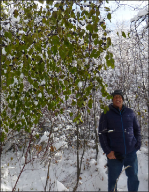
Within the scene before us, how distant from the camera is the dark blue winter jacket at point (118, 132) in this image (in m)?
2.88

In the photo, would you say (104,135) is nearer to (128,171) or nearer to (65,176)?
(128,171)

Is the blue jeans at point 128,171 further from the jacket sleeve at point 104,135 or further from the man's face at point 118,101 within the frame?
the man's face at point 118,101

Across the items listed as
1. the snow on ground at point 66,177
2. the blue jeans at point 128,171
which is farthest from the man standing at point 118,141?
the snow on ground at point 66,177

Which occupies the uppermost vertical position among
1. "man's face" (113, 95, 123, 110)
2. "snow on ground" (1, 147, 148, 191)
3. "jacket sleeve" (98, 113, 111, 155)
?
"man's face" (113, 95, 123, 110)

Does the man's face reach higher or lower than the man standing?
higher

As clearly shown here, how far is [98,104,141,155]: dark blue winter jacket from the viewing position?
288 centimetres

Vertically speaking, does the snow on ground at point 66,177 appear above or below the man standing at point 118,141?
below

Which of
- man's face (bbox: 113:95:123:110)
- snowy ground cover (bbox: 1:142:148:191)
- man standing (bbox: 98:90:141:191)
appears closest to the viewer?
man standing (bbox: 98:90:141:191)

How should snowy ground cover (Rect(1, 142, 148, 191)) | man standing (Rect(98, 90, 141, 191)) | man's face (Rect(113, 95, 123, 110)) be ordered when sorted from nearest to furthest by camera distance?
man standing (Rect(98, 90, 141, 191))
man's face (Rect(113, 95, 123, 110))
snowy ground cover (Rect(1, 142, 148, 191))

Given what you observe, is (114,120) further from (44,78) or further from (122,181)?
(122,181)

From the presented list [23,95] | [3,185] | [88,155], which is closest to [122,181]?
[88,155]

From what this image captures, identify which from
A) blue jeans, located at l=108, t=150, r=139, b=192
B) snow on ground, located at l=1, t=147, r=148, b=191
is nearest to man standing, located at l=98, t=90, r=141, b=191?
blue jeans, located at l=108, t=150, r=139, b=192

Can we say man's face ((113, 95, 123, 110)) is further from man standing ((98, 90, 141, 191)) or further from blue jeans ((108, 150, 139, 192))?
blue jeans ((108, 150, 139, 192))

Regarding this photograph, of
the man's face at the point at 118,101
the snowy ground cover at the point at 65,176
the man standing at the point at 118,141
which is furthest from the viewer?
the snowy ground cover at the point at 65,176
